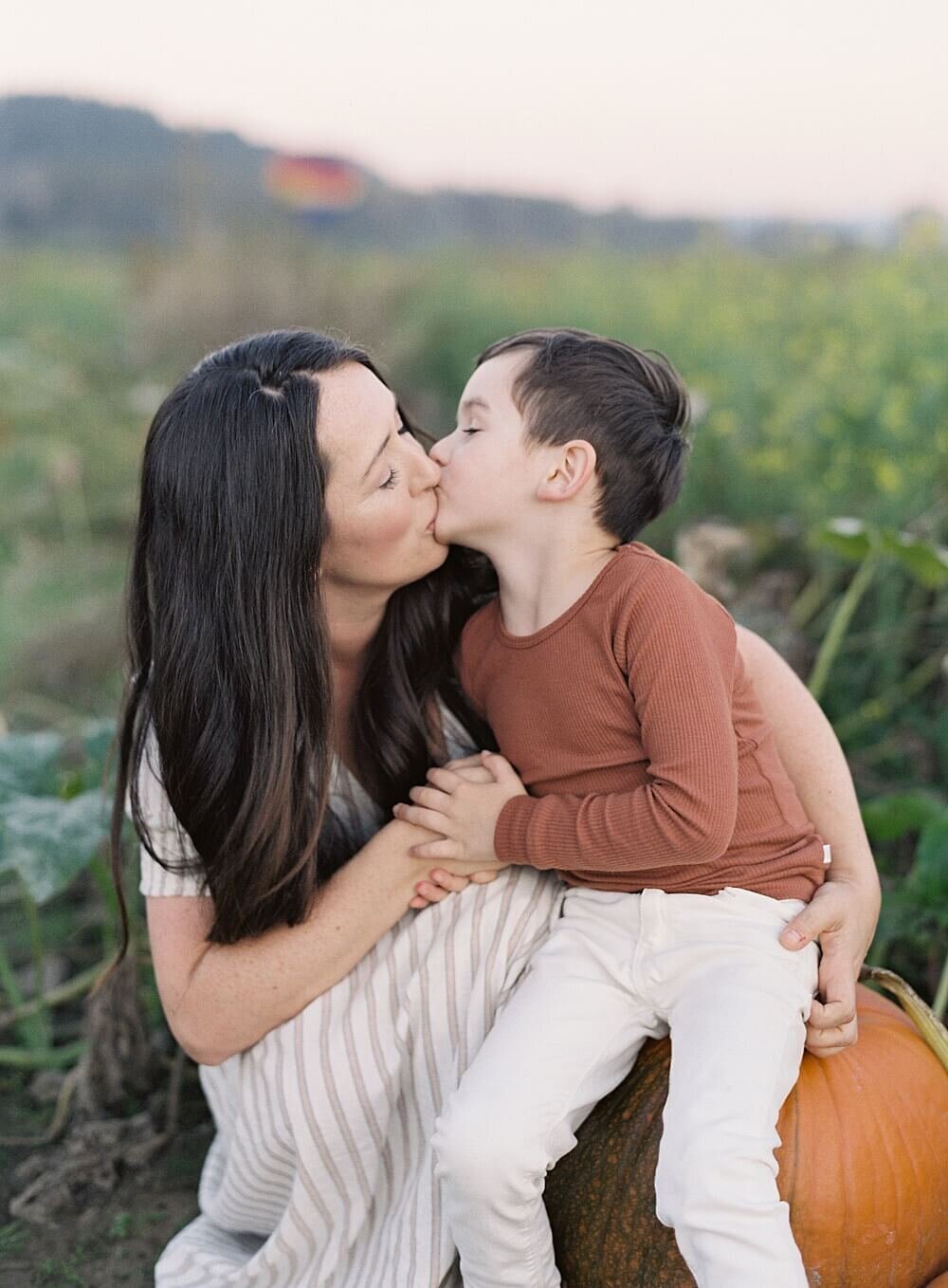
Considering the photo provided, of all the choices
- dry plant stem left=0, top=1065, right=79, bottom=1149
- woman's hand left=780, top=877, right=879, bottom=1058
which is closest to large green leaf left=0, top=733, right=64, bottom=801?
dry plant stem left=0, top=1065, right=79, bottom=1149

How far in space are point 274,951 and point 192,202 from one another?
34.7ft

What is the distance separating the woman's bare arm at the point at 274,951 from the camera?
76.3 inches

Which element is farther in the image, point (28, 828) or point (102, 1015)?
point (102, 1015)

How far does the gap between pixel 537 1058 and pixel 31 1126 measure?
1348 mm

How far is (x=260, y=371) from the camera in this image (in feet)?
6.19

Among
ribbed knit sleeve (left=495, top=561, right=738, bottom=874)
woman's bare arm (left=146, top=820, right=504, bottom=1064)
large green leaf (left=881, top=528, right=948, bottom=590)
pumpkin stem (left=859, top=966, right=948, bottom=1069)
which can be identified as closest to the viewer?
ribbed knit sleeve (left=495, top=561, right=738, bottom=874)

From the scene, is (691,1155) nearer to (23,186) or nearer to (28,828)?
(28,828)

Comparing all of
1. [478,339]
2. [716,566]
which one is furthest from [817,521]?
[478,339]

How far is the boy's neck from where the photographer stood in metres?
1.90

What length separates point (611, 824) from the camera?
5.77 ft

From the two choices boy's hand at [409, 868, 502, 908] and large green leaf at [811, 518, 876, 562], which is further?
large green leaf at [811, 518, 876, 562]

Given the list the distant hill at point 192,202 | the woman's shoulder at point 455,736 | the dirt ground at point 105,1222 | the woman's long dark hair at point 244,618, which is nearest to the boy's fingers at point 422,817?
the woman's long dark hair at point 244,618

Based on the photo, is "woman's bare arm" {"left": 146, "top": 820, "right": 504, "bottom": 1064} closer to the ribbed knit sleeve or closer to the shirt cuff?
the shirt cuff

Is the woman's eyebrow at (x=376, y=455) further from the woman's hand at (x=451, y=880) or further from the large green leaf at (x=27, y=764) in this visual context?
the large green leaf at (x=27, y=764)
